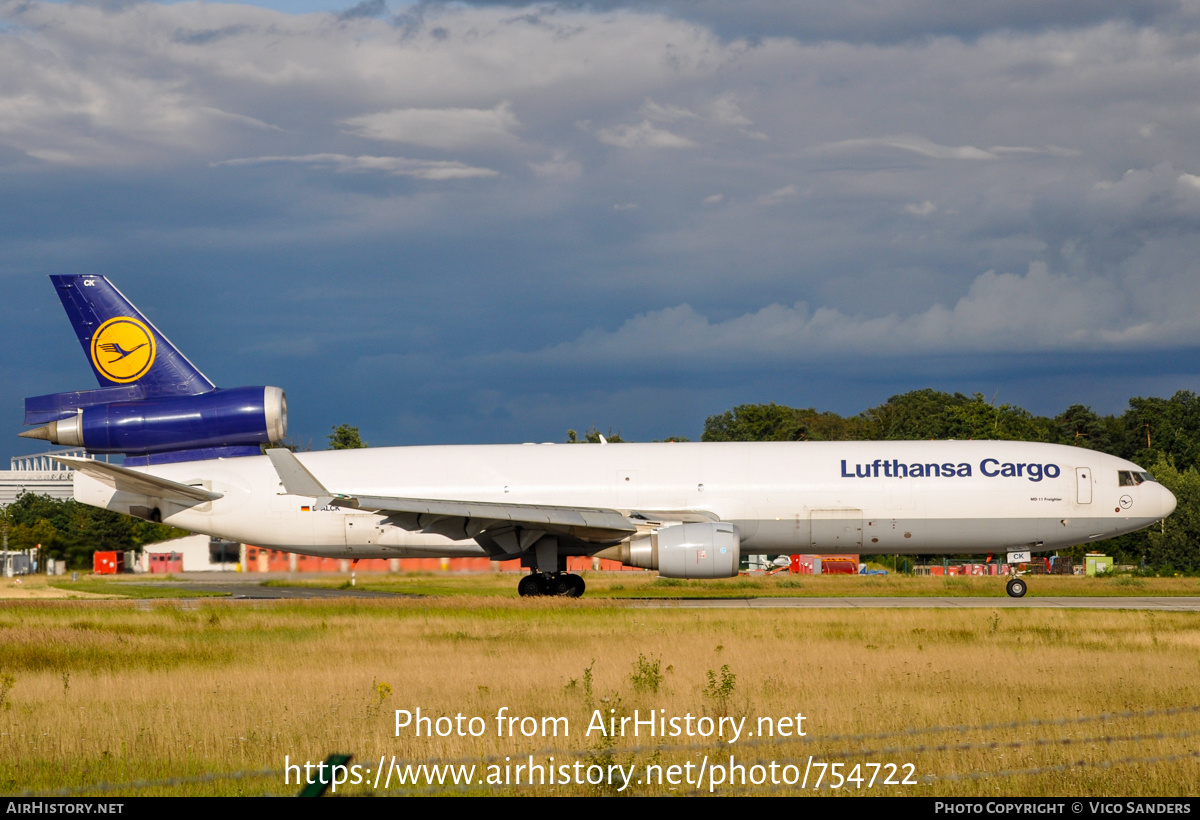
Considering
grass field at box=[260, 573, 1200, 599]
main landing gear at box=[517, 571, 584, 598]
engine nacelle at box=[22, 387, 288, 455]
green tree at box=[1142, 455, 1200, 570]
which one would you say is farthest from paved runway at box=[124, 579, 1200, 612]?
green tree at box=[1142, 455, 1200, 570]

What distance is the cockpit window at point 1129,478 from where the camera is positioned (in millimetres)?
28812

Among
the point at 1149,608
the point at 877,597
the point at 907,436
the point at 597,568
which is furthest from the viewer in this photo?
the point at 907,436

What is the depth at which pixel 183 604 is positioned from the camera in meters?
27.4

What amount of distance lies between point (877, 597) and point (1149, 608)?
703 cm

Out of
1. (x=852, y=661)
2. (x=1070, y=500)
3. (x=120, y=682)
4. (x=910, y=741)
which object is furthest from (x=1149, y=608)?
(x=120, y=682)

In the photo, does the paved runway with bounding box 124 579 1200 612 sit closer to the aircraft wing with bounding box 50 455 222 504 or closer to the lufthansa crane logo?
the aircraft wing with bounding box 50 455 222 504

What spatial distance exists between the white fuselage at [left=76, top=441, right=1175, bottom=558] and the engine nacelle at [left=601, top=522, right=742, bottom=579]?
2.04 m

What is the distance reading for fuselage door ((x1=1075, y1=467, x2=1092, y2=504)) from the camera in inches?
1118

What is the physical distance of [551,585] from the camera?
91.6 ft

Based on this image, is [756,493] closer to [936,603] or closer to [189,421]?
[936,603]

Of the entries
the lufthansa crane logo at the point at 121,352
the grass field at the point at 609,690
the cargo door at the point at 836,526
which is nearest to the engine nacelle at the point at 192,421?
the lufthansa crane logo at the point at 121,352

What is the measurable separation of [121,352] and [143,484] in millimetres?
3712

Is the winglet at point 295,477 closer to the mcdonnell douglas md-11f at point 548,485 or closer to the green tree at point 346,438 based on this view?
the mcdonnell douglas md-11f at point 548,485
